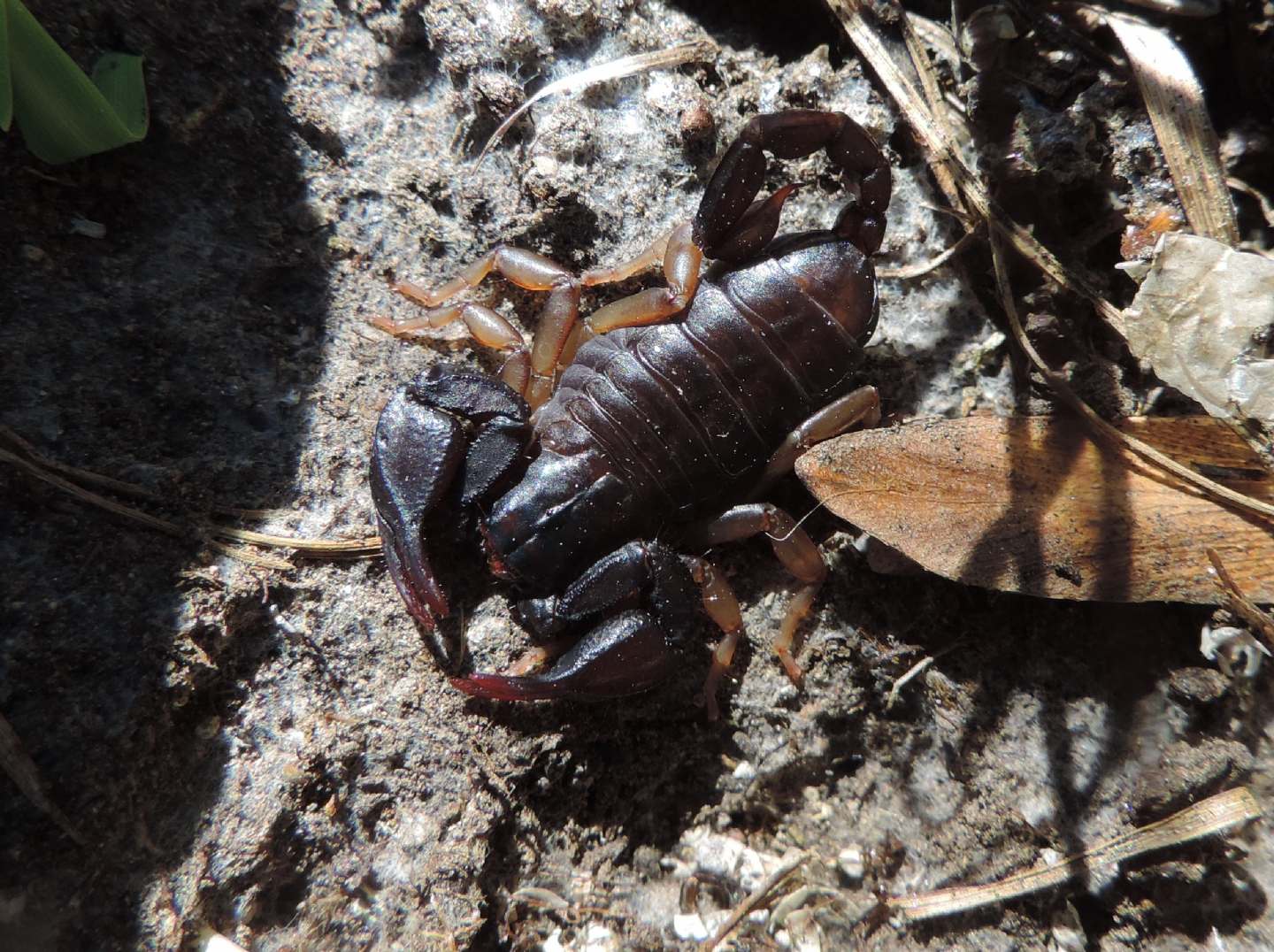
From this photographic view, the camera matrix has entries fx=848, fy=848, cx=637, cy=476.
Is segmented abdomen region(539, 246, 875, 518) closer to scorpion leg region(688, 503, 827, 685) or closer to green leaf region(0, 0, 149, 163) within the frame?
scorpion leg region(688, 503, 827, 685)

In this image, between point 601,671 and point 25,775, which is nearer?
point 25,775

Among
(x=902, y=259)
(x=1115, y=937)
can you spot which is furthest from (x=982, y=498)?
(x=1115, y=937)

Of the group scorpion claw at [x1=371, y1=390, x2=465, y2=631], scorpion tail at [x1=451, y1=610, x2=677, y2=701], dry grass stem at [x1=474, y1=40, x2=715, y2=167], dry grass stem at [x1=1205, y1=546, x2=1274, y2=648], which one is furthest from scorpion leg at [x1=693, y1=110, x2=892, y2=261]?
dry grass stem at [x1=1205, y1=546, x2=1274, y2=648]

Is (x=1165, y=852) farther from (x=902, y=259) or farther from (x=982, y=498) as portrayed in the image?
(x=902, y=259)

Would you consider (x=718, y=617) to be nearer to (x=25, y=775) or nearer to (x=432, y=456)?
(x=432, y=456)

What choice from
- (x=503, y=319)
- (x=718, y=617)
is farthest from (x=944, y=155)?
(x=718, y=617)
